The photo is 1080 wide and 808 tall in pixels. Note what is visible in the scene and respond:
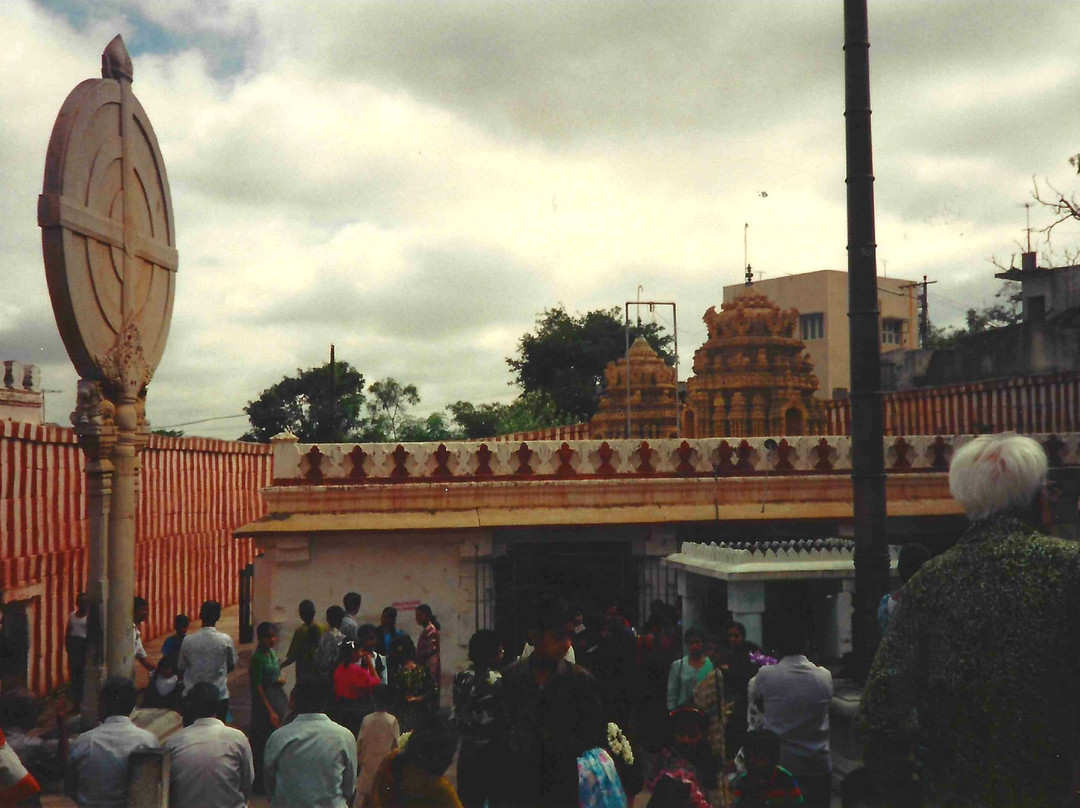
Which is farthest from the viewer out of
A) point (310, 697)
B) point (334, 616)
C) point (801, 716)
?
point (334, 616)

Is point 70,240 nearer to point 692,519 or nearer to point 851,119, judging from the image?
point 851,119

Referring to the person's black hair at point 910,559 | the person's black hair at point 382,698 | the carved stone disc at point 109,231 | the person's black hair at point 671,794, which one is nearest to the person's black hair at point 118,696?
the person's black hair at point 382,698

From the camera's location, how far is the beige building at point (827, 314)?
5353cm

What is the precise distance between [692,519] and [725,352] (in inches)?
416

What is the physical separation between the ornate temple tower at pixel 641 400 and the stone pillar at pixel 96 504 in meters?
28.2

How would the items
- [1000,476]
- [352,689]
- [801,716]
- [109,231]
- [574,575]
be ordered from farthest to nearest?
[574,575] < [352,689] < [109,231] < [801,716] < [1000,476]

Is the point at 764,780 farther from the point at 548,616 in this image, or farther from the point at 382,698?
the point at 382,698

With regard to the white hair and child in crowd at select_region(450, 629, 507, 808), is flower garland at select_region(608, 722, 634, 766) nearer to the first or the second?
child in crowd at select_region(450, 629, 507, 808)

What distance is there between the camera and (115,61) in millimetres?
8711

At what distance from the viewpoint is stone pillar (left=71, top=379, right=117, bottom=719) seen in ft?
27.0

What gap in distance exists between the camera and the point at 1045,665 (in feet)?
9.28

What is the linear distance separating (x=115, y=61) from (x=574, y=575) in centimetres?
837

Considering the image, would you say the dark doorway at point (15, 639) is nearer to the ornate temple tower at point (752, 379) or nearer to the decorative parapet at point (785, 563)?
the decorative parapet at point (785, 563)

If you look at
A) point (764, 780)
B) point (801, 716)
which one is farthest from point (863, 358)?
point (764, 780)
